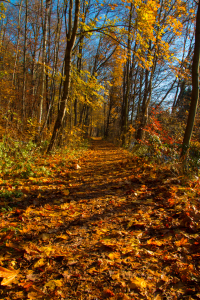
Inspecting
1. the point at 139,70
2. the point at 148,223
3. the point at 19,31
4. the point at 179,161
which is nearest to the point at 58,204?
the point at 148,223

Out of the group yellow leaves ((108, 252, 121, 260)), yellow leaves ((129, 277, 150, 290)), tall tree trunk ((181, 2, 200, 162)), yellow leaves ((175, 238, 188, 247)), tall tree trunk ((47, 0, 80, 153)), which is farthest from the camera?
tall tree trunk ((47, 0, 80, 153))

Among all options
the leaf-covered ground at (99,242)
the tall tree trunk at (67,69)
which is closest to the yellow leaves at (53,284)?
the leaf-covered ground at (99,242)

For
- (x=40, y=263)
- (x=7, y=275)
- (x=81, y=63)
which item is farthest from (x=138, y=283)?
(x=81, y=63)

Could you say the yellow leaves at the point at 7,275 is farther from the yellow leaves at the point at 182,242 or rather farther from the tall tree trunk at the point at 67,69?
the tall tree trunk at the point at 67,69

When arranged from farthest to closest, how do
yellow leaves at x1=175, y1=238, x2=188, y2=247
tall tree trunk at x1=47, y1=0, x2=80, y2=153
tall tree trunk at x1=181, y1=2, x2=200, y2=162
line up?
1. tall tree trunk at x1=47, y1=0, x2=80, y2=153
2. tall tree trunk at x1=181, y1=2, x2=200, y2=162
3. yellow leaves at x1=175, y1=238, x2=188, y2=247

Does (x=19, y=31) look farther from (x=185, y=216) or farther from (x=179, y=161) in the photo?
(x=185, y=216)

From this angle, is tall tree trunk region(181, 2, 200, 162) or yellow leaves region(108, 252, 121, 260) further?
tall tree trunk region(181, 2, 200, 162)

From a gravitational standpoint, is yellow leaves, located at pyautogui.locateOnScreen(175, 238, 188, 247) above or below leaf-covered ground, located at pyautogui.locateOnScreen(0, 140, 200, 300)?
above

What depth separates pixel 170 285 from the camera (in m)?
1.40

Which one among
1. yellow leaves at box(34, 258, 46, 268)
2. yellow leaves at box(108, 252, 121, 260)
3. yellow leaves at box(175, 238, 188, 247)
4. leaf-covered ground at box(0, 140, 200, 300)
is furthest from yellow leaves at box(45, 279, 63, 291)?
yellow leaves at box(175, 238, 188, 247)

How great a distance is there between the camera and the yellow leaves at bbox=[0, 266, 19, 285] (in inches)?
54.8

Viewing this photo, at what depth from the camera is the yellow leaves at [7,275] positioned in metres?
1.39

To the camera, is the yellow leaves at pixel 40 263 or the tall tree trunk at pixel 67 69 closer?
the yellow leaves at pixel 40 263

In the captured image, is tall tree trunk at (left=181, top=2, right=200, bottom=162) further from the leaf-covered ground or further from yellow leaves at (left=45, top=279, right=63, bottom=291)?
yellow leaves at (left=45, top=279, right=63, bottom=291)
